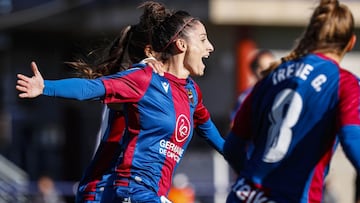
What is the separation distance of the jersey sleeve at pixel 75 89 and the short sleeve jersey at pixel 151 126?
0.44 feet

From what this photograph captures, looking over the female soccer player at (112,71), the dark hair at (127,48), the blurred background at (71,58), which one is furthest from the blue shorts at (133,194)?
the blurred background at (71,58)

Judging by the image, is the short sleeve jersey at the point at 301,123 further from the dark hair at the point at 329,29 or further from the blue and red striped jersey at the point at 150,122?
the blue and red striped jersey at the point at 150,122

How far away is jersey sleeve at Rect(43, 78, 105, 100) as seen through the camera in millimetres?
5090

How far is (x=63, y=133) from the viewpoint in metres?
20.7

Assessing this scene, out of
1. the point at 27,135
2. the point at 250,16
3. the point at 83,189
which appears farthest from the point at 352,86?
the point at 27,135

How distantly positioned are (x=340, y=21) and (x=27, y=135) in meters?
16.0

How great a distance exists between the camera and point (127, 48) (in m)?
6.07

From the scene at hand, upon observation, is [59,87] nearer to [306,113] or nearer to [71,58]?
[306,113]

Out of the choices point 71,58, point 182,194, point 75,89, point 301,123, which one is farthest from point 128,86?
point 71,58

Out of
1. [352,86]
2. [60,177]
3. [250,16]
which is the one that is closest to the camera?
[352,86]

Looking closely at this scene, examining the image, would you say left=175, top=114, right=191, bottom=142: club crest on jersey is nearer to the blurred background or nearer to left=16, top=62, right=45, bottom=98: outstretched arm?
left=16, top=62, right=45, bottom=98: outstretched arm

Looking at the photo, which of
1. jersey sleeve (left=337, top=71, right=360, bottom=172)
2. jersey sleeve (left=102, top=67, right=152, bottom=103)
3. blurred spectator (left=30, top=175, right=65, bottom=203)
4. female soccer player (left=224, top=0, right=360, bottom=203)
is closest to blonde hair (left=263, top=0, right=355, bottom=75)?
female soccer player (left=224, top=0, right=360, bottom=203)

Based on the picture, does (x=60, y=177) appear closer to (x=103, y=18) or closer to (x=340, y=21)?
(x=103, y=18)

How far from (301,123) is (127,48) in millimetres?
1746
